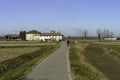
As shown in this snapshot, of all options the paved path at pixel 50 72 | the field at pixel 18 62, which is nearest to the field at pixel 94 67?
the paved path at pixel 50 72

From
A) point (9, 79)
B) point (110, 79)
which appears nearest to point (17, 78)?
point (9, 79)

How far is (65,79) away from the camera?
621 inches

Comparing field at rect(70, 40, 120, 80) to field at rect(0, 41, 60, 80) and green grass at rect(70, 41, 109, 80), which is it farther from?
field at rect(0, 41, 60, 80)

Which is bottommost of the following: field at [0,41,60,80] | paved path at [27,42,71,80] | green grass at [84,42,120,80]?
green grass at [84,42,120,80]

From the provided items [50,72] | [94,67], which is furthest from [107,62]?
[50,72]

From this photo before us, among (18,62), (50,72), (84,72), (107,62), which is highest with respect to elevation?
(50,72)

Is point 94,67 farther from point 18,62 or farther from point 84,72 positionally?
point 18,62

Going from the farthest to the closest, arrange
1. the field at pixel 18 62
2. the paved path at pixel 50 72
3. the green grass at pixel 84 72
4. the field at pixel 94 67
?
the field at pixel 18 62 < the field at pixel 94 67 < the green grass at pixel 84 72 < the paved path at pixel 50 72

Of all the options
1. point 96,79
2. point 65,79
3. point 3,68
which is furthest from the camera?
point 3,68

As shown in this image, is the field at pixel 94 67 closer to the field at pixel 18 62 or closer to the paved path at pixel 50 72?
the paved path at pixel 50 72

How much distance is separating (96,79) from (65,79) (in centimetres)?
205

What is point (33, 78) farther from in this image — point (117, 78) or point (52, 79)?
point (117, 78)

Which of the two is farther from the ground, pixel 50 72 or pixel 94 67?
pixel 50 72

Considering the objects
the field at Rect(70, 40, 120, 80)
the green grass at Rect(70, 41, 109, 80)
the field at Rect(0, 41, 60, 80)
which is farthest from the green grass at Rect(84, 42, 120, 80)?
the field at Rect(0, 41, 60, 80)
